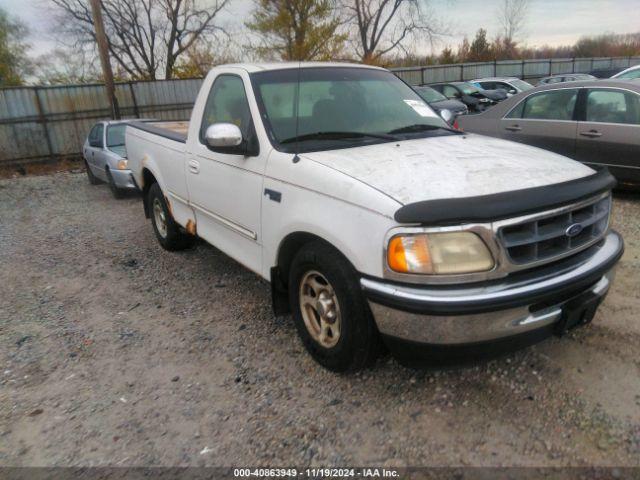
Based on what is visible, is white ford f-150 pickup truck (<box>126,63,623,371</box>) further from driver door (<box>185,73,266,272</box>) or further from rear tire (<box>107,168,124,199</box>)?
rear tire (<box>107,168,124,199</box>)

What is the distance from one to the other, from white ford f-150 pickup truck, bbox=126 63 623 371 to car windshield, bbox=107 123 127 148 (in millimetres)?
6770

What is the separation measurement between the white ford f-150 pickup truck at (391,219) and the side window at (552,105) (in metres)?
3.81

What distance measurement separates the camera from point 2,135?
555 inches

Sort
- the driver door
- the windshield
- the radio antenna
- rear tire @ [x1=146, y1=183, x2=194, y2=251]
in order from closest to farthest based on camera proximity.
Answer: the radio antenna
the driver door
rear tire @ [x1=146, y1=183, x2=194, y2=251]
the windshield

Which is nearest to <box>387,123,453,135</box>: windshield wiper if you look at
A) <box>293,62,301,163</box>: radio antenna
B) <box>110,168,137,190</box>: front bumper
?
<box>293,62,301,163</box>: radio antenna

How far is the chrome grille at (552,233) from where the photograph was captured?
92.3 inches

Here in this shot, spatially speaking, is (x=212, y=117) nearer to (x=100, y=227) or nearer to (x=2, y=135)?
(x=100, y=227)

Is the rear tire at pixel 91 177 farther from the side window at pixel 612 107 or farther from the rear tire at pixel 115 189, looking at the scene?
the side window at pixel 612 107

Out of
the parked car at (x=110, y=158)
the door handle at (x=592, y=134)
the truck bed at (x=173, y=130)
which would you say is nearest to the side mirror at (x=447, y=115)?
the truck bed at (x=173, y=130)

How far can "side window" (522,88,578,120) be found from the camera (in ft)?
22.0

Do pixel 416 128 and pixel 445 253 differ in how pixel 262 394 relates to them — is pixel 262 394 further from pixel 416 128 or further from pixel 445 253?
pixel 416 128

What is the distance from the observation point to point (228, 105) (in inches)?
152

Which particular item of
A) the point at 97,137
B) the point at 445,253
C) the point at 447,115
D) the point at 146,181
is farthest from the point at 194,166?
the point at 97,137

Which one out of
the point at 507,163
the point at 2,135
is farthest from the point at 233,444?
the point at 2,135
